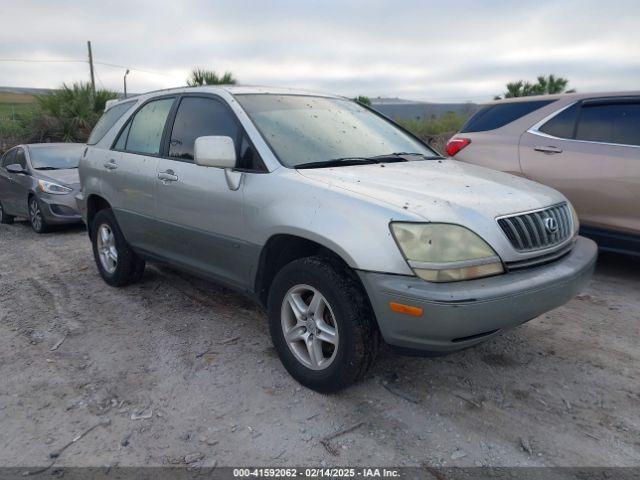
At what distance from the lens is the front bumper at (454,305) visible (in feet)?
8.53

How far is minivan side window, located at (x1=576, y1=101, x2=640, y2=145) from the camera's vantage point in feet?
16.5

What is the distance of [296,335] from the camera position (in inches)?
128

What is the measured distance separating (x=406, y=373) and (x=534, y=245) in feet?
3.60

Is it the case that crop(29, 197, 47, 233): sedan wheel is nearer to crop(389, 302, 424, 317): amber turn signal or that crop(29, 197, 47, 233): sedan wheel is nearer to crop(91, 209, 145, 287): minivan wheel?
crop(91, 209, 145, 287): minivan wheel

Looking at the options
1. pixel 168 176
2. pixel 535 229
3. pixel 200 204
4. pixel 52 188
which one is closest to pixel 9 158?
pixel 52 188

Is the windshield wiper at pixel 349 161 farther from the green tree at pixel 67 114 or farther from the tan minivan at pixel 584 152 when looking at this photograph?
the green tree at pixel 67 114

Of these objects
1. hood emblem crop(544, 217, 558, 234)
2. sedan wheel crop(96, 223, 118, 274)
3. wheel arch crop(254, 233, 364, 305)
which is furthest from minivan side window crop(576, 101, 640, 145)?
sedan wheel crop(96, 223, 118, 274)

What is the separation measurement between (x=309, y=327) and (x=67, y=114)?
16832mm

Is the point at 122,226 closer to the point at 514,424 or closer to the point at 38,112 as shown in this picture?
the point at 514,424

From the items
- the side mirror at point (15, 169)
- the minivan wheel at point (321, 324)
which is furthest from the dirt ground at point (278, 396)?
the side mirror at point (15, 169)

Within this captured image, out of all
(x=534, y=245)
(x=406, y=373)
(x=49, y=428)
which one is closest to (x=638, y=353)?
(x=534, y=245)

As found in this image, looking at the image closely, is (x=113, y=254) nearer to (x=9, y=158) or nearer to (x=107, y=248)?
(x=107, y=248)

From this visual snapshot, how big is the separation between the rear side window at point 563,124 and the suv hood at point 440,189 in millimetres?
2076

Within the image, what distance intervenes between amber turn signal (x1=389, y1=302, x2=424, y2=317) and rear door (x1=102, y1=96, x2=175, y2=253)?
7.89 ft
